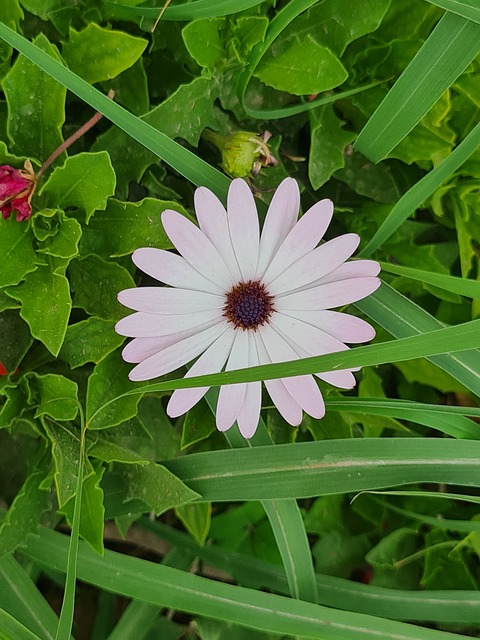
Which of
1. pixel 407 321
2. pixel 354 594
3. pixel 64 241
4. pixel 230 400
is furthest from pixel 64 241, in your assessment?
pixel 354 594

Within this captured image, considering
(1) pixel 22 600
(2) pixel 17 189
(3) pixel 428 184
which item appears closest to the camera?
(2) pixel 17 189

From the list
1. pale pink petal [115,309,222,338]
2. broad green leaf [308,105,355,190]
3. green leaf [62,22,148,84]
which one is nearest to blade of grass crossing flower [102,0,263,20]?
green leaf [62,22,148,84]

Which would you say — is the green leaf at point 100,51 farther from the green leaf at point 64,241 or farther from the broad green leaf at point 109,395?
the broad green leaf at point 109,395

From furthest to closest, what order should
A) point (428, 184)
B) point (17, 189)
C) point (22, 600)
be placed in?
point (22, 600), point (428, 184), point (17, 189)

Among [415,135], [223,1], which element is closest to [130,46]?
[223,1]

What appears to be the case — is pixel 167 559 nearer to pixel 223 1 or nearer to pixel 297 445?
pixel 297 445

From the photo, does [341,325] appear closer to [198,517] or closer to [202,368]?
[202,368]
